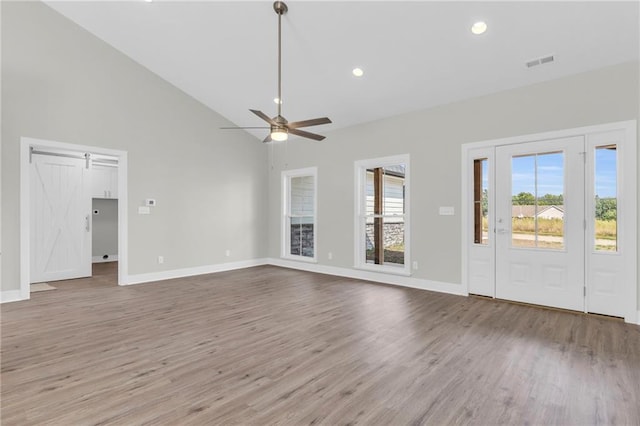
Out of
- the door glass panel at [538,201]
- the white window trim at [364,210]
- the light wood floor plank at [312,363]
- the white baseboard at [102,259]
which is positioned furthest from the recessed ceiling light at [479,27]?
the white baseboard at [102,259]

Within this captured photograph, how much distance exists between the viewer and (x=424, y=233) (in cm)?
532

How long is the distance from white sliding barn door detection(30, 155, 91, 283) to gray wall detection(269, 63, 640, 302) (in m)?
4.11

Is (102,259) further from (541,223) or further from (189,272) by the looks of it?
(541,223)

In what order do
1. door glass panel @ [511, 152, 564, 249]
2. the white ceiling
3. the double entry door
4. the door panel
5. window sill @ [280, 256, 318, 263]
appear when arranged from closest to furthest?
the white ceiling, the double entry door, the door panel, door glass panel @ [511, 152, 564, 249], window sill @ [280, 256, 318, 263]

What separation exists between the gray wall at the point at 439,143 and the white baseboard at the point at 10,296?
490 centimetres

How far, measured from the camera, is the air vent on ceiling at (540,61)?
3.81 meters

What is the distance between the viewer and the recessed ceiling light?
11.6ft

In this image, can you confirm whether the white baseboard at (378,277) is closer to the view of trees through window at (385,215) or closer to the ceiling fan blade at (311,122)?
the view of trees through window at (385,215)

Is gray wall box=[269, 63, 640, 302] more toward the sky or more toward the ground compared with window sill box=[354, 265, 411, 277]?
→ more toward the sky

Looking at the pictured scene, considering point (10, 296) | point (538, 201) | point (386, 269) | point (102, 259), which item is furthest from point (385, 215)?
point (102, 259)

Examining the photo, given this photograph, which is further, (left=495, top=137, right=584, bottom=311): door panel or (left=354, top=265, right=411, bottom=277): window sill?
(left=354, top=265, right=411, bottom=277): window sill

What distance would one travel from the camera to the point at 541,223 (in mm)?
4320

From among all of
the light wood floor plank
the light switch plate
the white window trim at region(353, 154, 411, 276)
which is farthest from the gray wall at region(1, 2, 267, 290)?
the light switch plate

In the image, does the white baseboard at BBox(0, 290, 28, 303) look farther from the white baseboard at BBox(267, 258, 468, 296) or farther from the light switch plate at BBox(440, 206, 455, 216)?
the light switch plate at BBox(440, 206, 455, 216)
